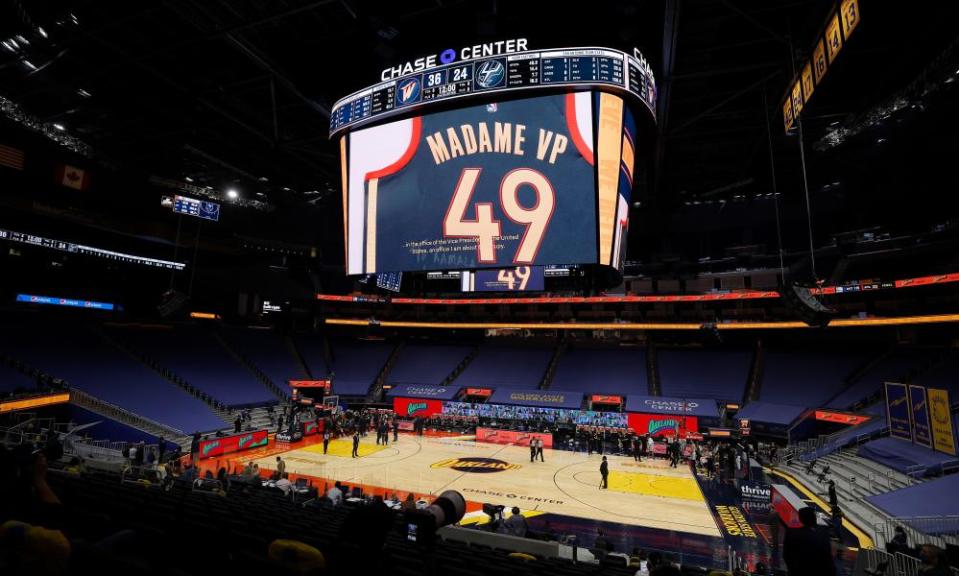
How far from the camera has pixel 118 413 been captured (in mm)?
20906

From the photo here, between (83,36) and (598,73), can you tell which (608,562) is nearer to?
(598,73)

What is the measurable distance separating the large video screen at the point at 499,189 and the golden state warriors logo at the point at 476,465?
13.2 meters

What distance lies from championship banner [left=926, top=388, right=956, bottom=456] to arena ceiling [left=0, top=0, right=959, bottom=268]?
839cm

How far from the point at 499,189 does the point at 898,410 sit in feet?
51.9

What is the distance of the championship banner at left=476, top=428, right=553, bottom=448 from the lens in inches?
1019

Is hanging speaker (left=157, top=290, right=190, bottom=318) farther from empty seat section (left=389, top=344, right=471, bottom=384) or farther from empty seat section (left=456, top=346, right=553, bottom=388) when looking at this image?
empty seat section (left=456, top=346, right=553, bottom=388)

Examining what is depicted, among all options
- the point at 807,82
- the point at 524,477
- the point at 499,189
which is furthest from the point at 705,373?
the point at 499,189


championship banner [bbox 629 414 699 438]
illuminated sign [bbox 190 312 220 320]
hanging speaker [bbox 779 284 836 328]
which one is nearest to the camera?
hanging speaker [bbox 779 284 836 328]

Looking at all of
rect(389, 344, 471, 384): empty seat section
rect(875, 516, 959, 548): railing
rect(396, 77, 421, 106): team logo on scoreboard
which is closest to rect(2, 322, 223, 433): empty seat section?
rect(389, 344, 471, 384): empty seat section

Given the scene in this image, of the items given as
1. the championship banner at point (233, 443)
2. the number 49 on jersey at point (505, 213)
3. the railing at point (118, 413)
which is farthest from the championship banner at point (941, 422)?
the railing at point (118, 413)

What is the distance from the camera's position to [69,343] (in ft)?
79.2

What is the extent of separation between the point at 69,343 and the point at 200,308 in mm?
8891

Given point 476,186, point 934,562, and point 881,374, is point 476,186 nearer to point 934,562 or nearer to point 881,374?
point 934,562

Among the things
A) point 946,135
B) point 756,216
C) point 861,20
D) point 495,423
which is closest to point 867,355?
point 756,216
